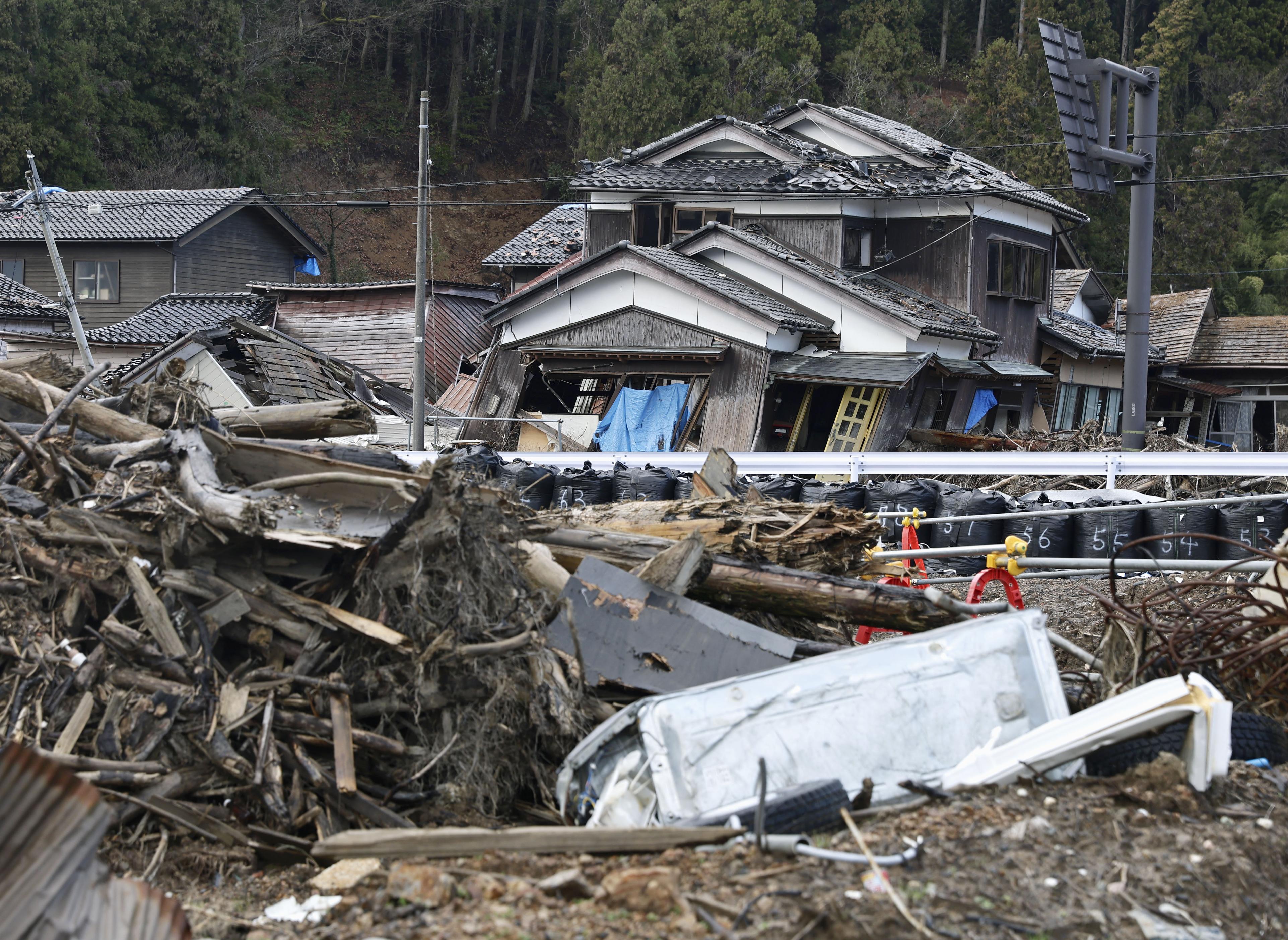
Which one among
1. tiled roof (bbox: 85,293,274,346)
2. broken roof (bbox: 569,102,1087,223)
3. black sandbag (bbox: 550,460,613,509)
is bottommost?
black sandbag (bbox: 550,460,613,509)

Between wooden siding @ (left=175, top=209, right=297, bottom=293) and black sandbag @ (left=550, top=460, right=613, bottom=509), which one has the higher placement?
wooden siding @ (left=175, top=209, right=297, bottom=293)

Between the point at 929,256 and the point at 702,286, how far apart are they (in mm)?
5380

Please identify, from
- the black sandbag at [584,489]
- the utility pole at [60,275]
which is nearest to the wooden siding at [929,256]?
the black sandbag at [584,489]

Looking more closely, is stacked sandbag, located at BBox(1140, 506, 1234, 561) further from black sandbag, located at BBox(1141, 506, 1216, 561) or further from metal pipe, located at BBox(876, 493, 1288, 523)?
metal pipe, located at BBox(876, 493, 1288, 523)

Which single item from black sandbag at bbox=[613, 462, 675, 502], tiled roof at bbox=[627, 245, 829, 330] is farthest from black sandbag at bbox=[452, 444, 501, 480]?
tiled roof at bbox=[627, 245, 829, 330]

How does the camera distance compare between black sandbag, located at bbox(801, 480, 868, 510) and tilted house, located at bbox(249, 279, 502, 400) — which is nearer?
black sandbag, located at bbox(801, 480, 868, 510)

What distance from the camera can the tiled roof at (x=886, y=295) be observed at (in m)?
19.8

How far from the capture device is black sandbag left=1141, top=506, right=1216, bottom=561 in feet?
33.0

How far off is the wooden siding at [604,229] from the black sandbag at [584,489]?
11.9 metres

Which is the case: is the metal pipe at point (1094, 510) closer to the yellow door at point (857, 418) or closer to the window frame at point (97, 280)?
the yellow door at point (857, 418)

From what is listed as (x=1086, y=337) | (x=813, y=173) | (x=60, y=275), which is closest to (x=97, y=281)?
(x=60, y=275)

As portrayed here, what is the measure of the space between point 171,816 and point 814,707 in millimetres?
2664

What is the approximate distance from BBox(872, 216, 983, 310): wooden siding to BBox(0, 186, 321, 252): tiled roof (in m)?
19.3

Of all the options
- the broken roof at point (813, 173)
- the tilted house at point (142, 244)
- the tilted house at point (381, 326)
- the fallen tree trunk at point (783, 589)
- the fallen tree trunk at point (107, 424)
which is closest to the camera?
the fallen tree trunk at point (783, 589)
